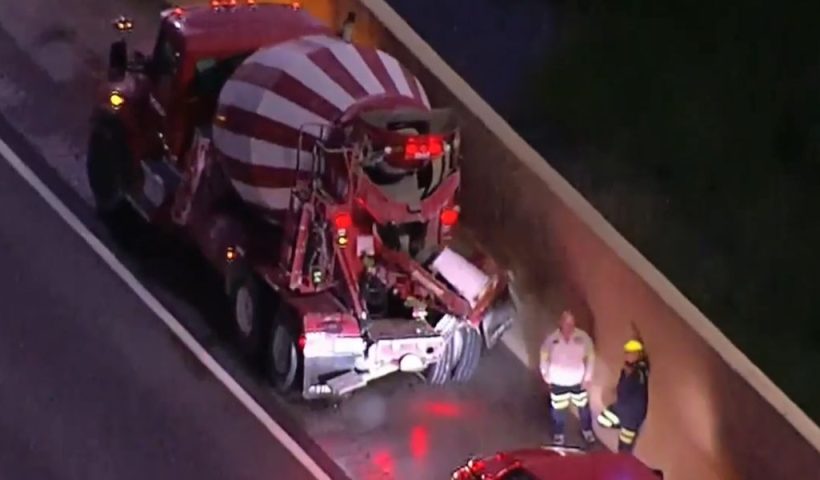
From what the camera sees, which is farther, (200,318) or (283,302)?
(200,318)

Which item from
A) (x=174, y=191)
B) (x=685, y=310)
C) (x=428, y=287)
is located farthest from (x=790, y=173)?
(x=174, y=191)

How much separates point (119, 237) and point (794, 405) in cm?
670

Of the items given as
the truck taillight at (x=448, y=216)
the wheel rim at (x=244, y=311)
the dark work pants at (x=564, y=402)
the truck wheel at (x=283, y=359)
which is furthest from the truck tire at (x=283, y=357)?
the dark work pants at (x=564, y=402)

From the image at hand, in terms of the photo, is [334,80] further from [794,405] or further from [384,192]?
[794,405]

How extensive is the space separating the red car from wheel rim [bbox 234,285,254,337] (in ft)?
10.5

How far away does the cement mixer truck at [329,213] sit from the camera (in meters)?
13.1

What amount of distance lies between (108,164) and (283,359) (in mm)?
3453

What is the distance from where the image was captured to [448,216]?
13.7 metres

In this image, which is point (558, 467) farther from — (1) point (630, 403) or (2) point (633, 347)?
(2) point (633, 347)

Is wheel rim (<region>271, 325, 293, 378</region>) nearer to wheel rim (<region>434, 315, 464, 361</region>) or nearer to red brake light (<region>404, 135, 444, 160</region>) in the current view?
wheel rim (<region>434, 315, 464, 361</region>)

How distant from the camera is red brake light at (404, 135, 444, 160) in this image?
1302 centimetres

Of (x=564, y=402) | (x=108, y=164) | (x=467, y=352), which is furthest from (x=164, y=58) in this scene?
(x=564, y=402)

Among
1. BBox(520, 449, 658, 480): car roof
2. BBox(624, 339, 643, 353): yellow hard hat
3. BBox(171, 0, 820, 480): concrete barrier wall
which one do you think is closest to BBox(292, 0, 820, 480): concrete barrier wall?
BBox(171, 0, 820, 480): concrete barrier wall

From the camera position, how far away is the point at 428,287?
13.4 meters
